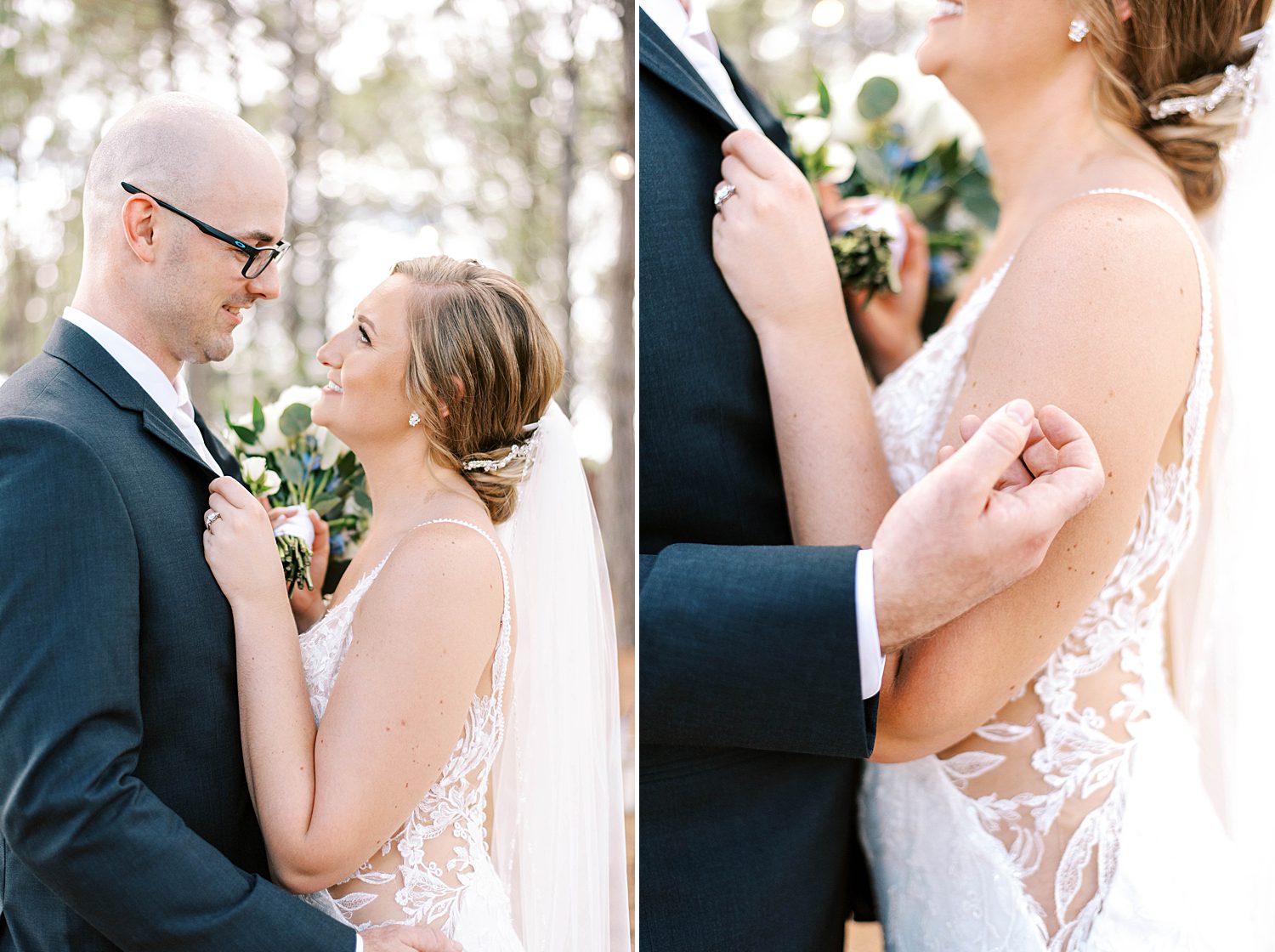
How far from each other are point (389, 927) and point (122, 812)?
→ 1.67ft

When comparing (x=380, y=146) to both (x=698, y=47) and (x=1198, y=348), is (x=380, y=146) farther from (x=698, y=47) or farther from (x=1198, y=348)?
(x=1198, y=348)

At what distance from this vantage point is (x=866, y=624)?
4.00 feet

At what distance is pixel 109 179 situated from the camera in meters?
1.58

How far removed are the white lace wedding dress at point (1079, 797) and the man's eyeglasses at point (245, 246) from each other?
108cm

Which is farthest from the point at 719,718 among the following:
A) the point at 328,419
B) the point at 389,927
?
the point at 328,419

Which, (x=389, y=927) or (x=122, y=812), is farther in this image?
(x=389, y=927)

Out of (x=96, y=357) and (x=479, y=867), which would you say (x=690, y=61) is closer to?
(x=96, y=357)

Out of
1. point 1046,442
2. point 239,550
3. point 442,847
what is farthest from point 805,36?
point 442,847

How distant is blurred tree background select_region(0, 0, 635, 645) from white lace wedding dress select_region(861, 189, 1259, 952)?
0.81 metres

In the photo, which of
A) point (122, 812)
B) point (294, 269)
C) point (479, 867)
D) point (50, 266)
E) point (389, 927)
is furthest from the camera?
point (294, 269)

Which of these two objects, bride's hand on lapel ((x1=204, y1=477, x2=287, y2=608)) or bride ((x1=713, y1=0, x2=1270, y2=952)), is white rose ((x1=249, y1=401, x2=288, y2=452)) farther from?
bride ((x1=713, y1=0, x2=1270, y2=952))

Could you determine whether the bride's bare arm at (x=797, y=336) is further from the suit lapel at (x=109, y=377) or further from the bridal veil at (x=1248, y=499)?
the suit lapel at (x=109, y=377)

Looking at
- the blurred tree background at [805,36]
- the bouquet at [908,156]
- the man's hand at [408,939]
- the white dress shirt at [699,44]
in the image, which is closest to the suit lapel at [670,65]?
the white dress shirt at [699,44]

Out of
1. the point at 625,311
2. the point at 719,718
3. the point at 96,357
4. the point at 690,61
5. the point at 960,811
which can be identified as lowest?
the point at 960,811
